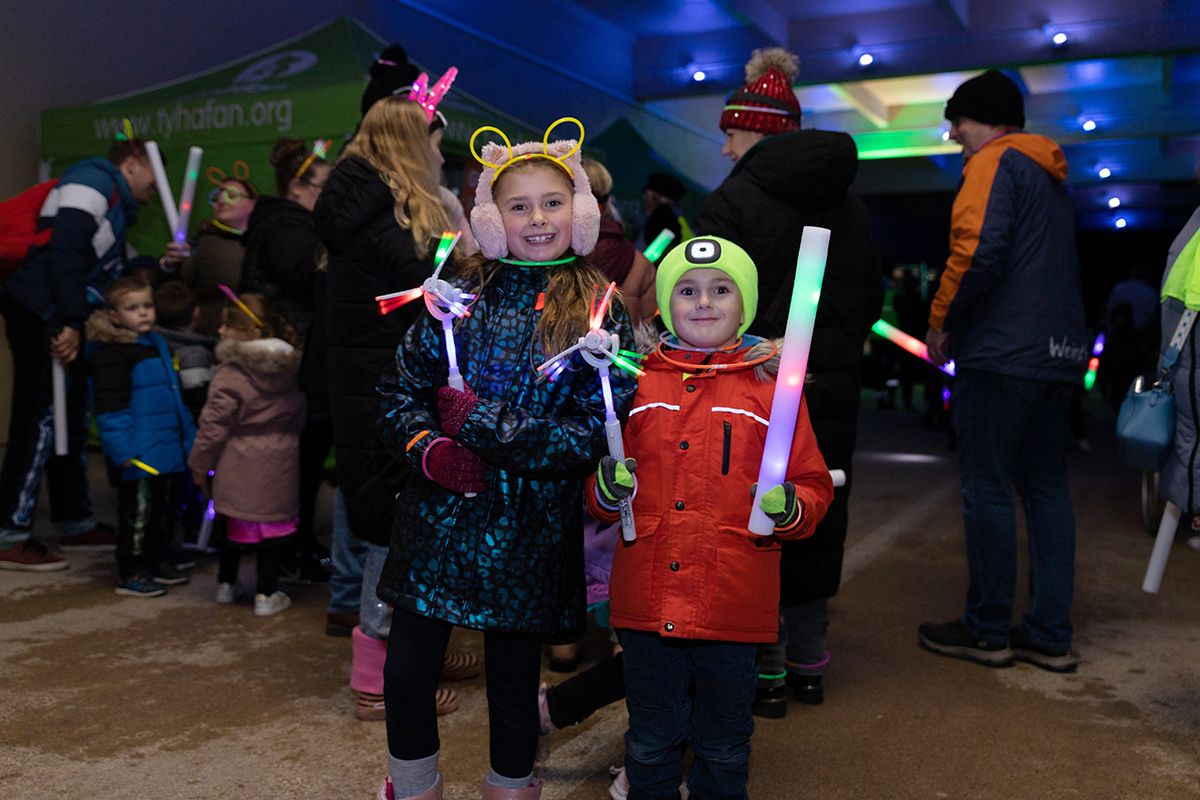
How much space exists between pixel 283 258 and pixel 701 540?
2684 millimetres


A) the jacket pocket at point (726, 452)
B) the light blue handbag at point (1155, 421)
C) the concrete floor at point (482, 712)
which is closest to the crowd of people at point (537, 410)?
the jacket pocket at point (726, 452)

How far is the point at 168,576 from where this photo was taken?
4703mm

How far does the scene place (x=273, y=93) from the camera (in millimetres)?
6477

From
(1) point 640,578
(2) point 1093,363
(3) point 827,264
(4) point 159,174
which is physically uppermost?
(4) point 159,174

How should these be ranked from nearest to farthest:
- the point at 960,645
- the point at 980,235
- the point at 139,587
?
the point at 980,235 → the point at 960,645 → the point at 139,587

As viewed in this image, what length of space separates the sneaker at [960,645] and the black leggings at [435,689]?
2.12m

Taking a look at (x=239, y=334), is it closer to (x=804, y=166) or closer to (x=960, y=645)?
(x=804, y=166)

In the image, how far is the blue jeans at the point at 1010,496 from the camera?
153 inches

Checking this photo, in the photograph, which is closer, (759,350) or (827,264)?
(759,350)

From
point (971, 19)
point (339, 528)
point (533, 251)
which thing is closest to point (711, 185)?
point (971, 19)

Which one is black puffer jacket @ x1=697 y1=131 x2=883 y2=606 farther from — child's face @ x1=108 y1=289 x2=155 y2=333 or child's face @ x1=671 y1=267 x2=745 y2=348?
child's face @ x1=108 y1=289 x2=155 y2=333

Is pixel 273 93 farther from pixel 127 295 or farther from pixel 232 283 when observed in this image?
pixel 127 295

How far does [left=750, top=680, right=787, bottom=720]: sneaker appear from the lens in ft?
11.1

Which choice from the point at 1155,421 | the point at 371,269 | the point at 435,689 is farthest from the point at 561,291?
the point at 1155,421
